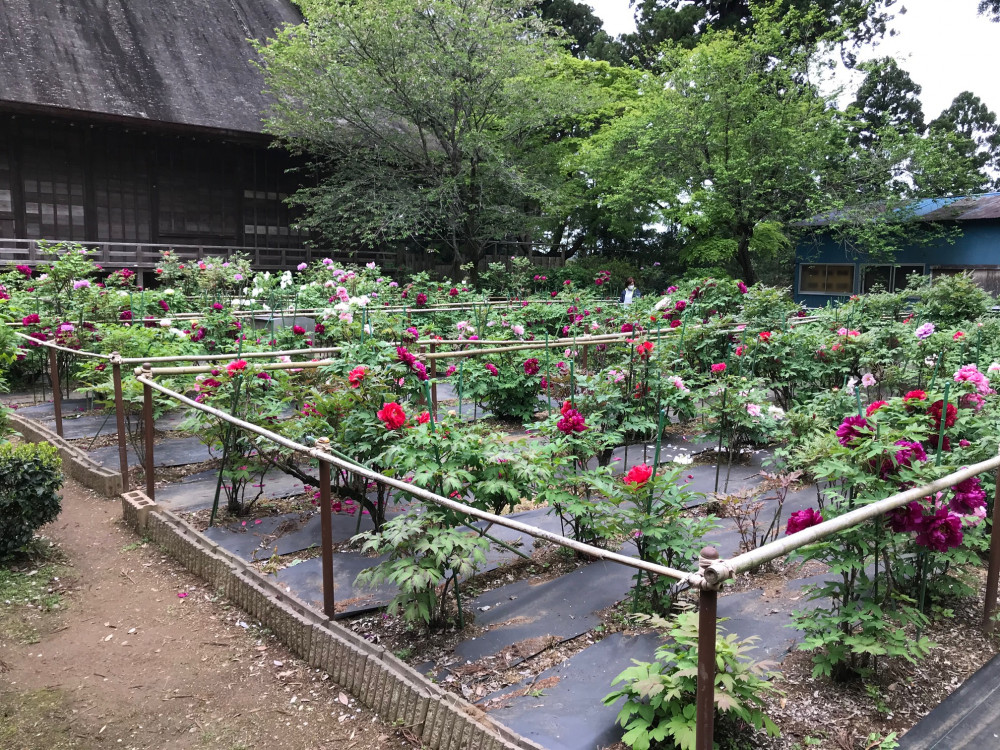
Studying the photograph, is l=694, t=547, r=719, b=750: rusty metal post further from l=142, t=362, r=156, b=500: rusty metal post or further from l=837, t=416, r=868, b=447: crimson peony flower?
l=142, t=362, r=156, b=500: rusty metal post

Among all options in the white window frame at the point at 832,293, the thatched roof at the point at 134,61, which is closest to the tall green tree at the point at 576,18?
the white window frame at the point at 832,293

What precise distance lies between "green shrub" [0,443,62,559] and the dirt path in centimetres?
33

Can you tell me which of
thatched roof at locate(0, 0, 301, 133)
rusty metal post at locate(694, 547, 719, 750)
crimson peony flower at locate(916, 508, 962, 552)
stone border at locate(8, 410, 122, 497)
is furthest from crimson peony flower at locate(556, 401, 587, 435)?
thatched roof at locate(0, 0, 301, 133)

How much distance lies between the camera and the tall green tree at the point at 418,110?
611 inches

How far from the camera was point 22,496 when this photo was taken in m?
4.02

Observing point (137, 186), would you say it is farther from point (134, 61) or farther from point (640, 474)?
point (640, 474)

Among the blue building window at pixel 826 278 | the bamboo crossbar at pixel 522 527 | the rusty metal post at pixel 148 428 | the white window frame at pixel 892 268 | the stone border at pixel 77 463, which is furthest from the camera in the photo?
the blue building window at pixel 826 278

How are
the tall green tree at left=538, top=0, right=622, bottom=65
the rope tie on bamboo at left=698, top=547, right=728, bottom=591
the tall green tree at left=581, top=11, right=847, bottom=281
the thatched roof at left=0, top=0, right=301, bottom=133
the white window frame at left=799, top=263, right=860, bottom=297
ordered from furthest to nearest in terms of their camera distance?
the tall green tree at left=538, top=0, right=622, bottom=65 → the white window frame at left=799, top=263, right=860, bottom=297 → the tall green tree at left=581, top=11, right=847, bottom=281 → the thatched roof at left=0, top=0, right=301, bottom=133 → the rope tie on bamboo at left=698, top=547, right=728, bottom=591

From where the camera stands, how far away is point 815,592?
2.69m

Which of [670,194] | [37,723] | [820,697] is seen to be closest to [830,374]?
[820,697]

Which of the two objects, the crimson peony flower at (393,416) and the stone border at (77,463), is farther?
the stone border at (77,463)

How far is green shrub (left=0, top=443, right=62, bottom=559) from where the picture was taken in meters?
3.99

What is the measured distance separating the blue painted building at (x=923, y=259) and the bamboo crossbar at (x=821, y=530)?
16872mm

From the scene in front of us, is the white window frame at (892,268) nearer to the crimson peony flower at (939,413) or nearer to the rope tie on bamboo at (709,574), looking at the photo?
the crimson peony flower at (939,413)
